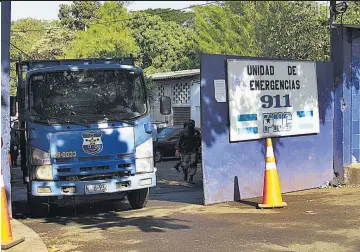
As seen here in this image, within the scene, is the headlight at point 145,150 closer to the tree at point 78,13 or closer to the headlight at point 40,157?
the headlight at point 40,157

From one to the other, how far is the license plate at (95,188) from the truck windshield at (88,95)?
1.11 m

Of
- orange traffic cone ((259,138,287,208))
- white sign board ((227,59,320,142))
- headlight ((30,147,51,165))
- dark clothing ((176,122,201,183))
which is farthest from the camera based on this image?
dark clothing ((176,122,201,183))

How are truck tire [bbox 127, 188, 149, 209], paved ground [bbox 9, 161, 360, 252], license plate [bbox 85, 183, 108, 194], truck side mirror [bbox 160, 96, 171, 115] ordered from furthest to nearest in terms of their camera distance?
truck side mirror [bbox 160, 96, 171, 115] < truck tire [bbox 127, 188, 149, 209] < license plate [bbox 85, 183, 108, 194] < paved ground [bbox 9, 161, 360, 252]

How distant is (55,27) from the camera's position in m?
49.6

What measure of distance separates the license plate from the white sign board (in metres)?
2.48

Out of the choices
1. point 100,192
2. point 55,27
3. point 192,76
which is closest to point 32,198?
point 100,192

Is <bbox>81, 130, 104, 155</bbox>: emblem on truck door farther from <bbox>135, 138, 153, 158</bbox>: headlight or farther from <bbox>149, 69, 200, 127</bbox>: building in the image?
<bbox>149, 69, 200, 127</bbox>: building

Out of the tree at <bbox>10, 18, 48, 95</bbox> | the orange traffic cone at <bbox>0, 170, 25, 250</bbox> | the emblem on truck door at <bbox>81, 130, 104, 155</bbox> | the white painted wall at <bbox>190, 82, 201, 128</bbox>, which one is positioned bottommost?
the orange traffic cone at <bbox>0, 170, 25, 250</bbox>

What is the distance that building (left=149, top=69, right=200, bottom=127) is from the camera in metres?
28.9

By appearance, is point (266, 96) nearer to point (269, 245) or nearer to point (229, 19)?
point (269, 245)

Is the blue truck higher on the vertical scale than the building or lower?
lower

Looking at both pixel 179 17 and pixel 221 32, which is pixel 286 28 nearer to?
pixel 221 32

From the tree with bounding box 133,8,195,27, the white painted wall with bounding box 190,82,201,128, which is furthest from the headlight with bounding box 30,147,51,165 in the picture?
the tree with bounding box 133,8,195,27

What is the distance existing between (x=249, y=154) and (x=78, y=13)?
4010 centimetres
